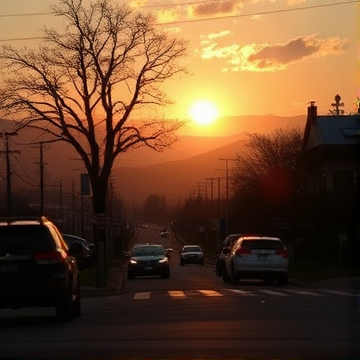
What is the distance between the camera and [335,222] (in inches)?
2291

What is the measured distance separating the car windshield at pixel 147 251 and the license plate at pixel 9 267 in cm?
2649

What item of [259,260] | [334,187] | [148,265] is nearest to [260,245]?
[259,260]

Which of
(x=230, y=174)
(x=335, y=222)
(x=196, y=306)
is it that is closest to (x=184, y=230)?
(x=230, y=174)

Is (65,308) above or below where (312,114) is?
below

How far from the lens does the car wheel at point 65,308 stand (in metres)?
16.9

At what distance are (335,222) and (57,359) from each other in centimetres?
4822

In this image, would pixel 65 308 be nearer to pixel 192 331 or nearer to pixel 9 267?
pixel 9 267

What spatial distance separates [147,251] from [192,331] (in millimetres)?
28564

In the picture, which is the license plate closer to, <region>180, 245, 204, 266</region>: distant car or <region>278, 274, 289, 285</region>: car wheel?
<region>278, 274, 289, 285</region>: car wheel

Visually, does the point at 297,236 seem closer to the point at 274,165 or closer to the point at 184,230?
the point at 274,165

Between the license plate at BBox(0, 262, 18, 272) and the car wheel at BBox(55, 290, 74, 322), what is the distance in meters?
0.99

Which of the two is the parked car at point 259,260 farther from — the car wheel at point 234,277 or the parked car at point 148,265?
the parked car at point 148,265

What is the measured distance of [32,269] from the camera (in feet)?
54.5

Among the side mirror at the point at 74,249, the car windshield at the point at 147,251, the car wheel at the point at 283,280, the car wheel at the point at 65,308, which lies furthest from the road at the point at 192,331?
the car windshield at the point at 147,251
